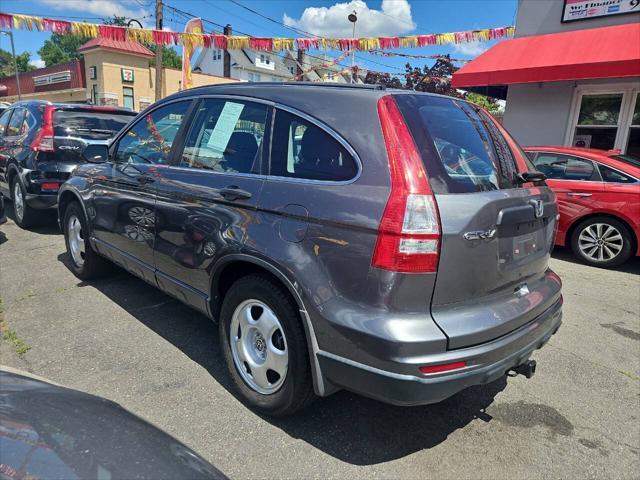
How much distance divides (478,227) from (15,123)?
755cm

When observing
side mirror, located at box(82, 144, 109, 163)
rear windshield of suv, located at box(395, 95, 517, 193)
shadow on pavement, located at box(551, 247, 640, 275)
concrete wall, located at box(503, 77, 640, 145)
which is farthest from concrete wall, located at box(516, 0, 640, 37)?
side mirror, located at box(82, 144, 109, 163)

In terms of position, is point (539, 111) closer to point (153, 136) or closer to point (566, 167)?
point (566, 167)

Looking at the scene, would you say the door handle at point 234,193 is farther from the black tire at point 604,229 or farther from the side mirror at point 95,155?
the black tire at point 604,229

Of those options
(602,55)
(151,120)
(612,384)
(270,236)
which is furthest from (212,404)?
(602,55)

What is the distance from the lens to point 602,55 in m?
8.32

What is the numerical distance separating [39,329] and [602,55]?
953 centimetres

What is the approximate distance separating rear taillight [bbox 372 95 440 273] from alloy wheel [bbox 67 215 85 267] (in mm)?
3717

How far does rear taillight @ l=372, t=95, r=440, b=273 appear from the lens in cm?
203

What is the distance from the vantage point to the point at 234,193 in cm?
270

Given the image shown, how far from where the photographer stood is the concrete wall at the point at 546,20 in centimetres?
924

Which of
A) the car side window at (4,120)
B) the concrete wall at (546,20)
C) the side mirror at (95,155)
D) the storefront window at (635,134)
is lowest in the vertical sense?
the side mirror at (95,155)

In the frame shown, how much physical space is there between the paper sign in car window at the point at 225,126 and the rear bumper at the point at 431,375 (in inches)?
60.5

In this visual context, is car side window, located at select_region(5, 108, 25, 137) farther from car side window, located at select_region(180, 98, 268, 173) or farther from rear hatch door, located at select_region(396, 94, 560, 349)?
rear hatch door, located at select_region(396, 94, 560, 349)

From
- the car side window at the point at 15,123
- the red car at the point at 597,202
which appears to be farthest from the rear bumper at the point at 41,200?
the red car at the point at 597,202
